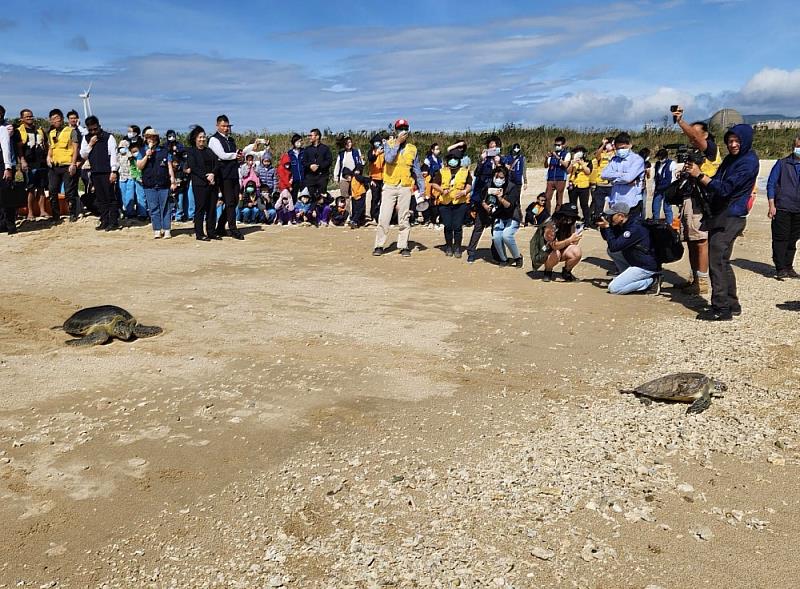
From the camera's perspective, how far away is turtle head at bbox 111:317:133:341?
5.65 metres

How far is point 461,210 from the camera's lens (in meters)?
9.97

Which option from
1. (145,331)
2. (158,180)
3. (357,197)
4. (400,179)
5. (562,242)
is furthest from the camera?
(357,197)

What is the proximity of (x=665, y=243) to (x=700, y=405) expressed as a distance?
3.75 meters

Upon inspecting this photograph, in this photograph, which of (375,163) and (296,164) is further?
(296,164)

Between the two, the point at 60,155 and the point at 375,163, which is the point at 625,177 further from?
the point at 60,155

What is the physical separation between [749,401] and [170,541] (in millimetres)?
3801

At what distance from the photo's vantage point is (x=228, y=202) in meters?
11.1

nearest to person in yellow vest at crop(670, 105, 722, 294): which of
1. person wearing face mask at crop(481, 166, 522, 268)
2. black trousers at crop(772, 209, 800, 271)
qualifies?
black trousers at crop(772, 209, 800, 271)

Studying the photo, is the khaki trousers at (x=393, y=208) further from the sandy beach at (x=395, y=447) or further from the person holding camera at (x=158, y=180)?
the person holding camera at (x=158, y=180)

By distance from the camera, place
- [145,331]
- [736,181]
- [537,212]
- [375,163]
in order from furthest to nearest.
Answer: [537,212] → [375,163] → [736,181] → [145,331]

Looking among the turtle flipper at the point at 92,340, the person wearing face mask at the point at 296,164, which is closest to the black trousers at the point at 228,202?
the person wearing face mask at the point at 296,164

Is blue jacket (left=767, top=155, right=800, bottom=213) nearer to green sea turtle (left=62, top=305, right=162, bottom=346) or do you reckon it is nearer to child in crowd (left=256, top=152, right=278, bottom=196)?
green sea turtle (left=62, top=305, right=162, bottom=346)

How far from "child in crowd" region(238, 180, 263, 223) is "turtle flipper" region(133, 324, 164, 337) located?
7.65 metres

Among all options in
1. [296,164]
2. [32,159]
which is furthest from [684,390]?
[32,159]
